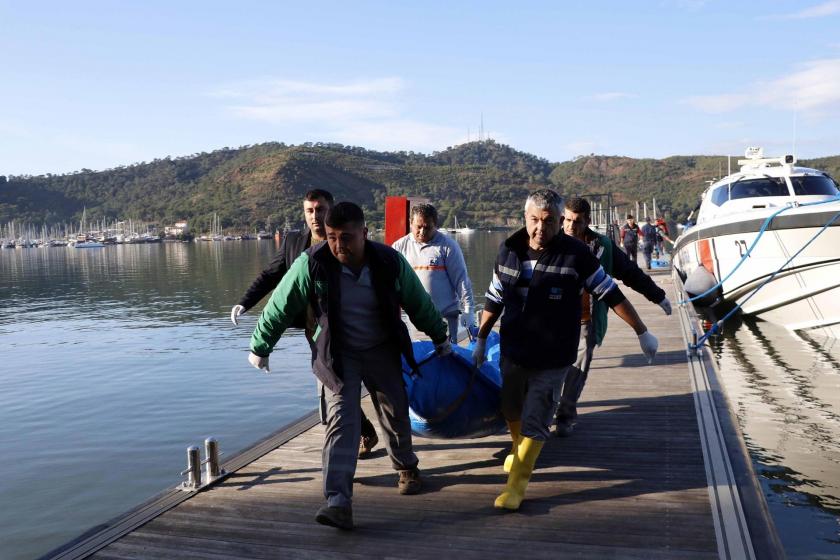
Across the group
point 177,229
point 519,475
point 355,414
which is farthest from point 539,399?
point 177,229

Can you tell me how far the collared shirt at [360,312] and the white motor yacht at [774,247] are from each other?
8.93 m

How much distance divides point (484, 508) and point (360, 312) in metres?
1.42

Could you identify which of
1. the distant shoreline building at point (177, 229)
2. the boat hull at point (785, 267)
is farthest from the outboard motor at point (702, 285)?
the distant shoreline building at point (177, 229)

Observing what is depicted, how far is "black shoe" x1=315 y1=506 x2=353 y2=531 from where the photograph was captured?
4.27 m

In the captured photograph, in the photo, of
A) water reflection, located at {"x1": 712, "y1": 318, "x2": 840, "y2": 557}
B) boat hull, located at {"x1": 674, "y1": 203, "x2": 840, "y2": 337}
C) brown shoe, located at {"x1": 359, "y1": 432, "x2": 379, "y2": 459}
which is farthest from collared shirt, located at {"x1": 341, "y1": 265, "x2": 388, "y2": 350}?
boat hull, located at {"x1": 674, "y1": 203, "x2": 840, "y2": 337}

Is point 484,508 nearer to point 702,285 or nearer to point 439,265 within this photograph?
point 439,265

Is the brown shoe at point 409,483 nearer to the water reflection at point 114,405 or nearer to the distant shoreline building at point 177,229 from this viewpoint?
the water reflection at point 114,405

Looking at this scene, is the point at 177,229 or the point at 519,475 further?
the point at 177,229

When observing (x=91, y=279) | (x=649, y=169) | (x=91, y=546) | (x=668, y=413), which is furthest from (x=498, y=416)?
(x=649, y=169)

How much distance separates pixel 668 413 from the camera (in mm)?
6910

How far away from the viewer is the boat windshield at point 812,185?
54.7 ft

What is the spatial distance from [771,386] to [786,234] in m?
3.18

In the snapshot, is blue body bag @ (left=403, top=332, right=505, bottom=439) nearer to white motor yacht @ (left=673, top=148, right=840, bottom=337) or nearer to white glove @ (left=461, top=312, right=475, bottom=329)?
white glove @ (left=461, top=312, right=475, bottom=329)

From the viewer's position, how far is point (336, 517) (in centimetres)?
427
